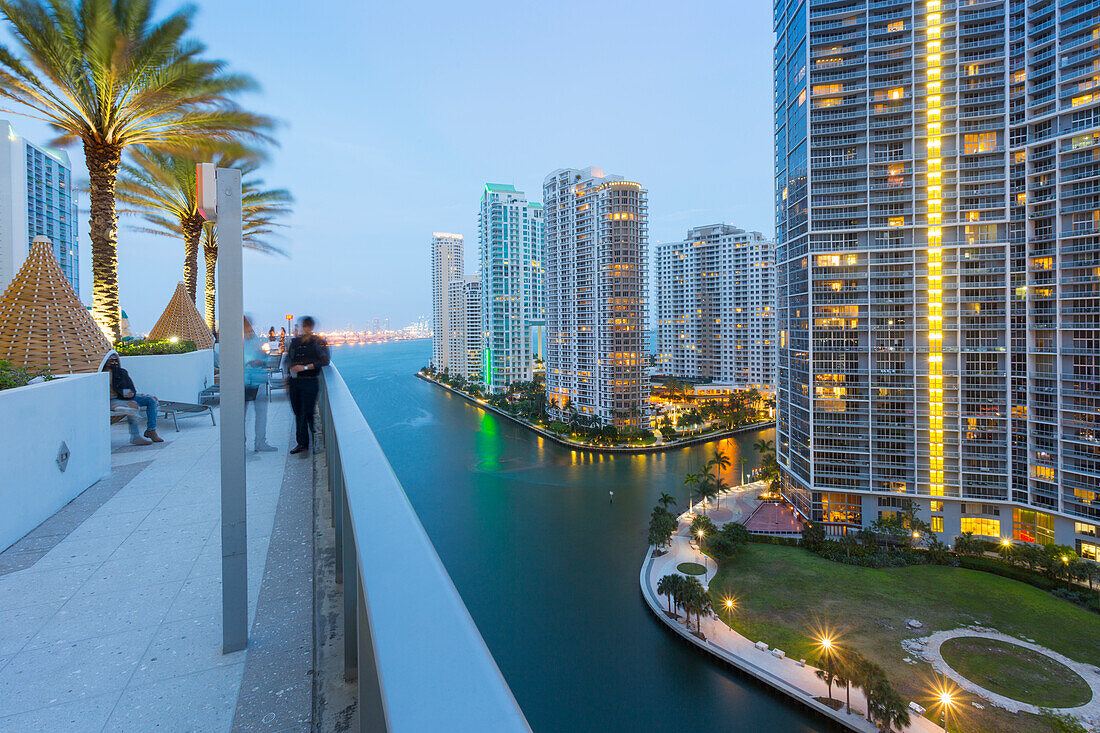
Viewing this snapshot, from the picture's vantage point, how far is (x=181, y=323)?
14672 mm

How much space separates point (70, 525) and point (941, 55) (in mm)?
38177

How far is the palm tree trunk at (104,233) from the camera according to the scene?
31.1 feet

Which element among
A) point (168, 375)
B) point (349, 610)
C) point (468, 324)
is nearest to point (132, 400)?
point (168, 375)

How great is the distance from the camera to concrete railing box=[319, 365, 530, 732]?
0.63 meters

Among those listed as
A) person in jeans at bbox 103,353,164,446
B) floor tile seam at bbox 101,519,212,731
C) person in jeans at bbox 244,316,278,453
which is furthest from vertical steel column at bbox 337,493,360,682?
Result: person in jeans at bbox 103,353,164,446

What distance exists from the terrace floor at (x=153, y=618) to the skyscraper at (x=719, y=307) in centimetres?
7130

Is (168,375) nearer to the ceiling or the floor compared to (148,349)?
nearer to the floor

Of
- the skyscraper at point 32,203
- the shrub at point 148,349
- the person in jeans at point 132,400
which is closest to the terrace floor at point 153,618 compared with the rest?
the person in jeans at point 132,400

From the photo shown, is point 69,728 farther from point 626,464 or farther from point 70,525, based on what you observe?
point 626,464

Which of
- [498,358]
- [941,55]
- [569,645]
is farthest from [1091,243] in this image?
[498,358]

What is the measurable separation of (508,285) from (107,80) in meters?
69.9

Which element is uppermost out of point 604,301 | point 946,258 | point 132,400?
point 604,301

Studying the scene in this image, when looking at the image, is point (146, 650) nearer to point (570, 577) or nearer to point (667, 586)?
point (667, 586)

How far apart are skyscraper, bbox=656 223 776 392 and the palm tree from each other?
68.1 m
